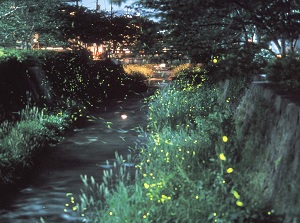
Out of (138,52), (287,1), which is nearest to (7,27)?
(138,52)

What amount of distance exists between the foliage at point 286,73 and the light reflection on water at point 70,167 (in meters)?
3.41

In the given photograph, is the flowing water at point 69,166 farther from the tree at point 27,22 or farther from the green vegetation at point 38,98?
the tree at point 27,22

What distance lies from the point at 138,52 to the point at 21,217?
380cm

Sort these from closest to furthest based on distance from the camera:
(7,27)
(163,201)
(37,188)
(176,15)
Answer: (163,201) < (176,15) < (37,188) < (7,27)

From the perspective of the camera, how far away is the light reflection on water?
24.7 feet

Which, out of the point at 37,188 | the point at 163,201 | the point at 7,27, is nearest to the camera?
the point at 163,201

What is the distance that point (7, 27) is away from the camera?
53.2 feet

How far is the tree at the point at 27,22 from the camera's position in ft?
54.0

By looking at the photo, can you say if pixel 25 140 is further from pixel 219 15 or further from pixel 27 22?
pixel 27 22

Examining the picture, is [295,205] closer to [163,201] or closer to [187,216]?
[187,216]

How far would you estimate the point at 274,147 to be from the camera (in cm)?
541

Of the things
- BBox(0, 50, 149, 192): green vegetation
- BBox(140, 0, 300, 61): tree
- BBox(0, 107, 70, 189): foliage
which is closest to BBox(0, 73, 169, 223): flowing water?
BBox(0, 107, 70, 189): foliage

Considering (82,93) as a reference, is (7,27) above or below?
above

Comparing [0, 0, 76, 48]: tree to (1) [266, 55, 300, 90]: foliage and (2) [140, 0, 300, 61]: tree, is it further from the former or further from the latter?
(1) [266, 55, 300, 90]: foliage
